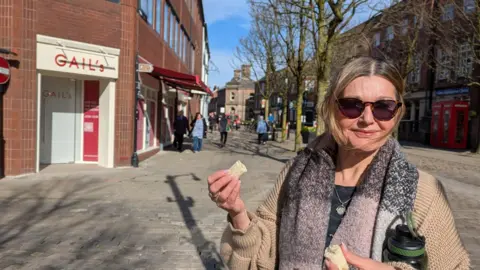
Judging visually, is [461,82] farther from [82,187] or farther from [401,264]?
[401,264]

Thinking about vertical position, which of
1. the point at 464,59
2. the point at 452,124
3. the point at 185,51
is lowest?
the point at 452,124

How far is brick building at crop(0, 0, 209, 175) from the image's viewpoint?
9117 millimetres

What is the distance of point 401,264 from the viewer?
1242mm

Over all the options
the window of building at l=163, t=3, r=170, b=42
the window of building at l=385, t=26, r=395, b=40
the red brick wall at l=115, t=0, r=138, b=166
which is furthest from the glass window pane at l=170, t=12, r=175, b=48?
the window of building at l=385, t=26, r=395, b=40

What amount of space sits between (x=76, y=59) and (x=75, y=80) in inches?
53.7

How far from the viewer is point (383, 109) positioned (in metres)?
1.55

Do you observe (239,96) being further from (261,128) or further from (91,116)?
(91,116)

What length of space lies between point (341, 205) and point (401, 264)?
384 millimetres

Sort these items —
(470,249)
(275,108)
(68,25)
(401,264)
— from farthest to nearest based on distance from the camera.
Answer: (275,108) → (68,25) → (470,249) → (401,264)

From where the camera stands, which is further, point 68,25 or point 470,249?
point 68,25

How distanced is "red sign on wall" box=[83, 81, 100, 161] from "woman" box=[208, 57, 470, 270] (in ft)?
34.7

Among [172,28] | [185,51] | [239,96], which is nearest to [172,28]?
[172,28]

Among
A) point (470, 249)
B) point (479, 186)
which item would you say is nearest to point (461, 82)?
point (479, 186)

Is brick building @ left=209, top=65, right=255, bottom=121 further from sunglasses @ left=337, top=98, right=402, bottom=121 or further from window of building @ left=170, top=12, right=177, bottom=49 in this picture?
sunglasses @ left=337, top=98, right=402, bottom=121
